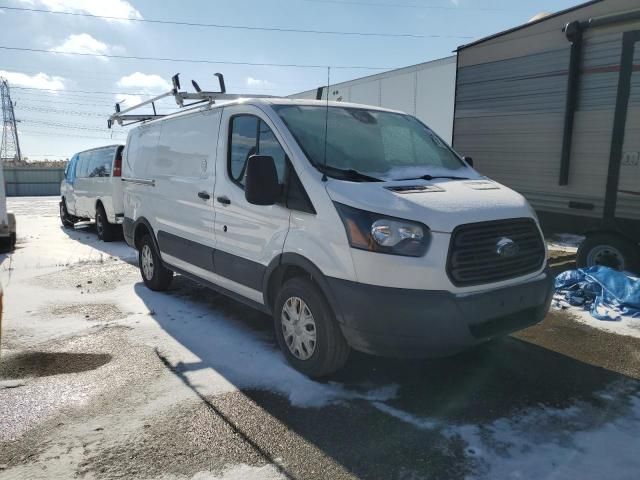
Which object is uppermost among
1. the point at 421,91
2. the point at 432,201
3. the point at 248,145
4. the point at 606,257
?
the point at 421,91

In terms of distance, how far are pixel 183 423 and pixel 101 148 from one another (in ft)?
30.9

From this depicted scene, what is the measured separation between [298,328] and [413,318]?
3.35ft

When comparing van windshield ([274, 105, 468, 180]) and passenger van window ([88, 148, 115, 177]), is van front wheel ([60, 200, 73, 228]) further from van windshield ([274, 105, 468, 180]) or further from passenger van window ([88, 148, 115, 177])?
van windshield ([274, 105, 468, 180])

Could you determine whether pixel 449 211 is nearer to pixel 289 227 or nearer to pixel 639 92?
Result: pixel 289 227

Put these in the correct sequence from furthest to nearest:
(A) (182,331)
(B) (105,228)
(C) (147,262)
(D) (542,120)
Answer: (B) (105,228), (D) (542,120), (C) (147,262), (A) (182,331)

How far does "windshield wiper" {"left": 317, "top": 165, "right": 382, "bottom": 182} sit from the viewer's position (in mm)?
3555

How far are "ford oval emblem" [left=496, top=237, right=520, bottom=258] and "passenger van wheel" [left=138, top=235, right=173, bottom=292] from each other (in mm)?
4148

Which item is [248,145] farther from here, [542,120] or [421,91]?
[421,91]

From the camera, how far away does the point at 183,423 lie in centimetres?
313

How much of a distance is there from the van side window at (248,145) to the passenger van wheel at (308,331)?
888 mm

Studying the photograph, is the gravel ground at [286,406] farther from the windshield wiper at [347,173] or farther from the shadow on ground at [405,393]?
the windshield wiper at [347,173]

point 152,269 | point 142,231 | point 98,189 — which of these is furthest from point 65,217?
point 152,269

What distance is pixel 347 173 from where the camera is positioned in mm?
3613

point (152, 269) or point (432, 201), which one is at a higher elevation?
point (432, 201)
